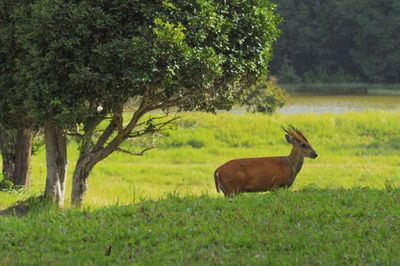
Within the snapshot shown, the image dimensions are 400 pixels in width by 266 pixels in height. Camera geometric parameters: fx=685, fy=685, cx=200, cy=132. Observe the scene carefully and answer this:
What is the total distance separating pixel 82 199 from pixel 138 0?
564 centimetres

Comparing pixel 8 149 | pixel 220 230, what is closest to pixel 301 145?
pixel 220 230

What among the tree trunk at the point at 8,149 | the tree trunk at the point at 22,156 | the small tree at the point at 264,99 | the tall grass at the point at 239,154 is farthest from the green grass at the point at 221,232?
the small tree at the point at 264,99

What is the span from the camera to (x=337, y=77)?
90.8 metres

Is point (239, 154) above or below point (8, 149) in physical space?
below

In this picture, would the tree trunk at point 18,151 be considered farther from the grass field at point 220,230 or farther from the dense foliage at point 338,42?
the dense foliage at point 338,42

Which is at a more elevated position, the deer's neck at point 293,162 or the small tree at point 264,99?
the small tree at point 264,99

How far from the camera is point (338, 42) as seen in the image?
8906 cm

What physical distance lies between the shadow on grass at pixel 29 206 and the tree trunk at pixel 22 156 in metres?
3.21

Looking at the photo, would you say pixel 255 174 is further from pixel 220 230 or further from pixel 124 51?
pixel 124 51

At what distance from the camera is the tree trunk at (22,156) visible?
20.0 m

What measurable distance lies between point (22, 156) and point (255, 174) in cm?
951

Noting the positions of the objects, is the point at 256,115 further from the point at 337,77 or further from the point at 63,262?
the point at 337,77

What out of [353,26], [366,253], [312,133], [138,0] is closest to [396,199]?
[366,253]

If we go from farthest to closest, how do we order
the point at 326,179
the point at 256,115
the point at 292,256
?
the point at 256,115
the point at 326,179
the point at 292,256
